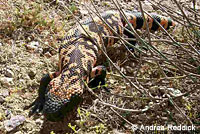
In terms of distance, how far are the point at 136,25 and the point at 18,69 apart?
1701 mm

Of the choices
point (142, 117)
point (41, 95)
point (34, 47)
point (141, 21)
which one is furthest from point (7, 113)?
point (141, 21)

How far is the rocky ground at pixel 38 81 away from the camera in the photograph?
2.67 meters

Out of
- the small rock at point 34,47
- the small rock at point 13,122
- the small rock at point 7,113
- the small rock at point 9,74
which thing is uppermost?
the small rock at point 34,47

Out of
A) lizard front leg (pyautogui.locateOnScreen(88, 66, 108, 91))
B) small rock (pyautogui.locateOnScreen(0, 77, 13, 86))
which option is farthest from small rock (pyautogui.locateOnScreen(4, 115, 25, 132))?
lizard front leg (pyautogui.locateOnScreen(88, 66, 108, 91))

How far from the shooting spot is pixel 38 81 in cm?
310

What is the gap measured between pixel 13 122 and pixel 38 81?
60 centimetres

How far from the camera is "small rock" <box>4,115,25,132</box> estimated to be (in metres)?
2.59

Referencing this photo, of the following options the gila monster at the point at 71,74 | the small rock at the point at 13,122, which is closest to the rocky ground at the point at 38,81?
the small rock at the point at 13,122

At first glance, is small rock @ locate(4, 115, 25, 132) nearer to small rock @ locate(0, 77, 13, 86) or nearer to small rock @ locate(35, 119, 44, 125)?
small rock @ locate(35, 119, 44, 125)

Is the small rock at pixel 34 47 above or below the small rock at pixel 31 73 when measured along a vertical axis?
above

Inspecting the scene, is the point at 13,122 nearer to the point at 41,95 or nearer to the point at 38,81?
the point at 41,95

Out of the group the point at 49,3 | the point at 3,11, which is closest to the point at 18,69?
the point at 3,11

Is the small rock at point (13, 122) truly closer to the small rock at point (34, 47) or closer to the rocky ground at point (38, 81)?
the rocky ground at point (38, 81)

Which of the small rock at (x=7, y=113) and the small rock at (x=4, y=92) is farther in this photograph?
the small rock at (x=4, y=92)
